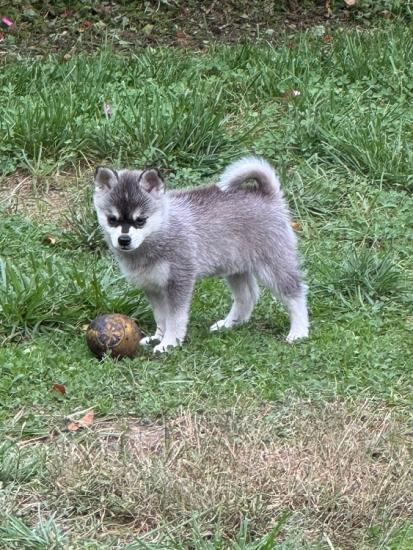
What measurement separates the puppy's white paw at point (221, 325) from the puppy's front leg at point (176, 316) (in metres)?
0.37

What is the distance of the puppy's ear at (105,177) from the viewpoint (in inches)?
270

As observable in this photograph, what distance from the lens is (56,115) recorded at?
932 centimetres

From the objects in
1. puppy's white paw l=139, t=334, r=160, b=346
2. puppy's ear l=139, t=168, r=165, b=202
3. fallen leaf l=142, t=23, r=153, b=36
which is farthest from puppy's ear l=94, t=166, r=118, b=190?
fallen leaf l=142, t=23, r=153, b=36

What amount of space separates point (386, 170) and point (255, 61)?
1.93 m

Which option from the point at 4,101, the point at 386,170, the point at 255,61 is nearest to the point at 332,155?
the point at 386,170

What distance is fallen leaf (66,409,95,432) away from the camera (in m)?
5.97

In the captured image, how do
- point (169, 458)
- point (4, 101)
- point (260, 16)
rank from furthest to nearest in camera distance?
1. point (260, 16)
2. point (4, 101)
3. point (169, 458)

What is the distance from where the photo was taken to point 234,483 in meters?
5.16

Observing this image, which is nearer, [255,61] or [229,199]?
[229,199]

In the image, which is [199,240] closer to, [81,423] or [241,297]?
[241,297]

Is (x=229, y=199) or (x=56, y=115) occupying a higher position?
(x=229, y=199)

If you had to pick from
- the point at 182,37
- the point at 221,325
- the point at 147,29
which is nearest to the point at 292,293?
the point at 221,325

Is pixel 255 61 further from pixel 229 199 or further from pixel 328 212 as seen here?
pixel 229 199

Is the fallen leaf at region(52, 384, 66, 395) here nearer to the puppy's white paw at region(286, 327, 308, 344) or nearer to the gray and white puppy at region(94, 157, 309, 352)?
the gray and white puppy at region(94, 157, 309, 352)
